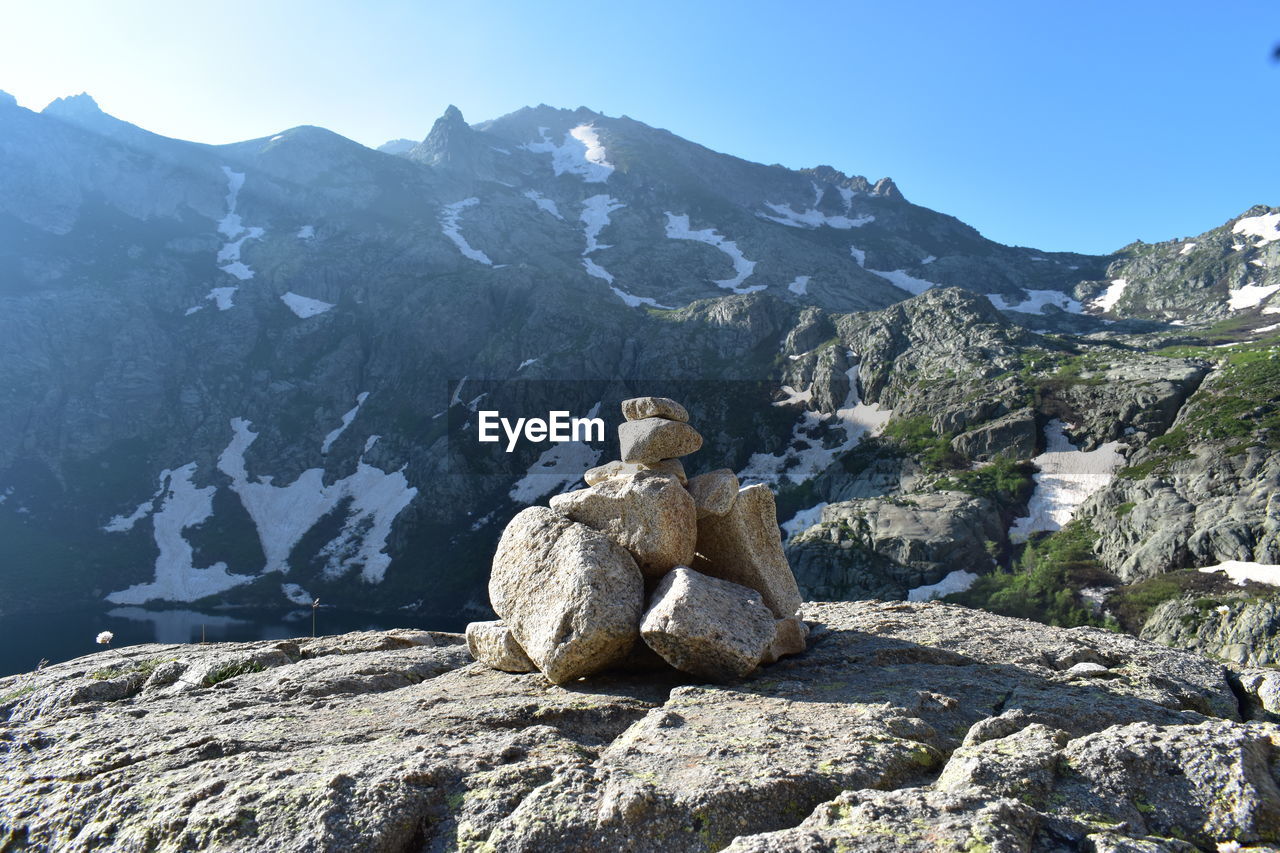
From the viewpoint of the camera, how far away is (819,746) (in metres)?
6.98

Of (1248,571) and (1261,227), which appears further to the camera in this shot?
(1261,227)

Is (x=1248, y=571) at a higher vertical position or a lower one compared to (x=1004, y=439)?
lower

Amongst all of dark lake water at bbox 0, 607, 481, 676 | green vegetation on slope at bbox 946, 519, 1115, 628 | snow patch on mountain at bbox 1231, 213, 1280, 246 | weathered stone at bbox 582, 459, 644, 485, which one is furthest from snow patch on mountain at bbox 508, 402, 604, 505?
snow patch on mountain at bbox 1231, 213, 1280, 246

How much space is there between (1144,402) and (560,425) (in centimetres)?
9052

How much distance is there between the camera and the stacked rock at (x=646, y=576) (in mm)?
10031

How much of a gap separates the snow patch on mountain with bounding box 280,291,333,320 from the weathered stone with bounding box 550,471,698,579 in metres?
177

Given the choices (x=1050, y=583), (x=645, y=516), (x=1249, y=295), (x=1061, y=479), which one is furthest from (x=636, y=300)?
(x=645, y=516)

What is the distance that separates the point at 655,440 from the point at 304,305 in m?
181

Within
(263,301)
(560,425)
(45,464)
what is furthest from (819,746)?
(263,301)

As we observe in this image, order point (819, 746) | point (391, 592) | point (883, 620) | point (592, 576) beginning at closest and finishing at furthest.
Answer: point (819, 746) < point (592, 576) < point (883, 620) < point (391, 592)

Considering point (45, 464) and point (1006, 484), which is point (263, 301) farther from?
point (1006, 484)

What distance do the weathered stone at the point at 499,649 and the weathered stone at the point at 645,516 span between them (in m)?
2.47

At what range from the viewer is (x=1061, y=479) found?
78000 mm

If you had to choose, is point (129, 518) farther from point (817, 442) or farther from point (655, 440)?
point (655, 440)
